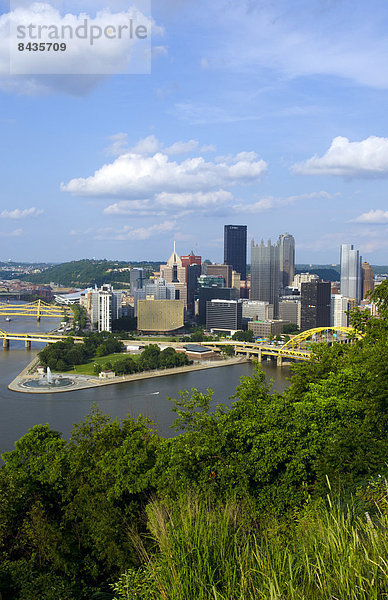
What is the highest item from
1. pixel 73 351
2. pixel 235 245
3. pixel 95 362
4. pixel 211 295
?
pixel 235 245

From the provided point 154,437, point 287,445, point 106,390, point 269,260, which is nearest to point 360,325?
point 287,445

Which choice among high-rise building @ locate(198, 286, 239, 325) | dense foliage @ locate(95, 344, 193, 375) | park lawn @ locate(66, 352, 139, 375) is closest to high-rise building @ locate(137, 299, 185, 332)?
high-rise building @ locate(198, 286, 239, 325)

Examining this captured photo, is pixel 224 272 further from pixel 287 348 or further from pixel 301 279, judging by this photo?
pixel 287 348

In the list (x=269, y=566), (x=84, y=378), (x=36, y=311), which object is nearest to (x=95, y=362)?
(x=84, y=378)

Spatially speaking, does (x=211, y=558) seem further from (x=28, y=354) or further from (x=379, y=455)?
(x=28, y=354)

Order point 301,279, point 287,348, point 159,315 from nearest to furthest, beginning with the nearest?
point 287,348 < point 159,315 < point 301,279

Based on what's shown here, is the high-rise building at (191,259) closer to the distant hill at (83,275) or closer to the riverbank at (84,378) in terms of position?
the distant hill at (83,275)
